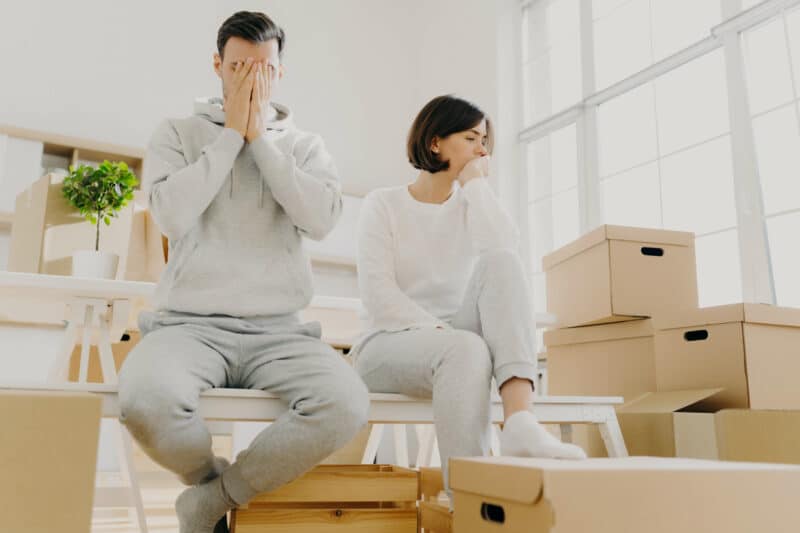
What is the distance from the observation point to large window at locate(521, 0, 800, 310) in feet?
7.88

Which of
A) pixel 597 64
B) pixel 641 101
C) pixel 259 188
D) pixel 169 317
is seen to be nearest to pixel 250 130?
pixel 259 188

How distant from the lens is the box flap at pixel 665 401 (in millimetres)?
1510

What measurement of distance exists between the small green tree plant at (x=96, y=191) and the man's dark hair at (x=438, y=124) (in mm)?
876

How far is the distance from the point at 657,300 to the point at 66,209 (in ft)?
5.49

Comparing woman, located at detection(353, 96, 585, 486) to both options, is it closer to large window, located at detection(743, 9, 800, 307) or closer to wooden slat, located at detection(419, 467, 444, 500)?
wooden slat, located at detection(419, 467, 444, 500)

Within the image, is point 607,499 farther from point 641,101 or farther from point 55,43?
point 55,43

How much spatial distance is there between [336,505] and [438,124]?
85cm

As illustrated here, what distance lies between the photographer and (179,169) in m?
1.32

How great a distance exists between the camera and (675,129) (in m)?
2.84

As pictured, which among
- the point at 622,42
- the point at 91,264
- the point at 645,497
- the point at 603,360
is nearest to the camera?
Result: the point at 645,497

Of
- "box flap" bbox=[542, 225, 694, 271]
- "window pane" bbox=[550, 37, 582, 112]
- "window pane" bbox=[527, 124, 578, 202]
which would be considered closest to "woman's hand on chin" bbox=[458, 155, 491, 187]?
"box flap" bbox=[542, 225, 694, 271]

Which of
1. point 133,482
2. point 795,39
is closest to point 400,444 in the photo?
point 133,482

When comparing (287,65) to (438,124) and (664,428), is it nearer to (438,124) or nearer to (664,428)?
(438,124)

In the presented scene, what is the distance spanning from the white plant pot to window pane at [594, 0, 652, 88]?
7.56 feet
